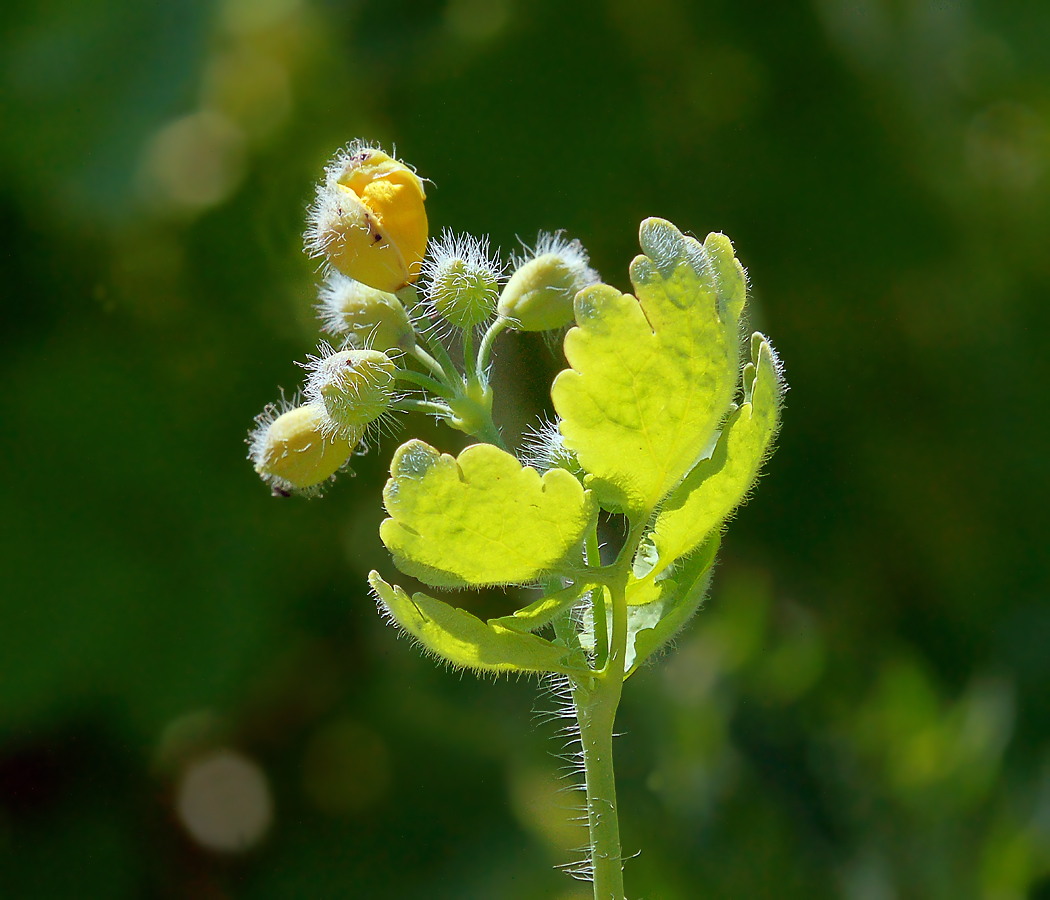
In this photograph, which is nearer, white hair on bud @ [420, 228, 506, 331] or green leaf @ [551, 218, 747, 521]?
green leaf @ [551, 218, 747, 521]

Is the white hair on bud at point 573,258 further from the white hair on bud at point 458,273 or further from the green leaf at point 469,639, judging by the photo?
the green leaf at point 469,639

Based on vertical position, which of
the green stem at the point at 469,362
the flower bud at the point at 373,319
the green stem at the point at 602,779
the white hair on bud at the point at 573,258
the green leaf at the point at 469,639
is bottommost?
the green stem at the point at 602,779

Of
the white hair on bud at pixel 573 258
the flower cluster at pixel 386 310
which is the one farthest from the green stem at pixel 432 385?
the white hair on bud at pixel 573 258

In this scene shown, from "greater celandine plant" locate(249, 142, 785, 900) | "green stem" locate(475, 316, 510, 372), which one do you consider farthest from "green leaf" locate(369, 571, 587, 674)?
"green stem" locate(475, 316, 510, 372)

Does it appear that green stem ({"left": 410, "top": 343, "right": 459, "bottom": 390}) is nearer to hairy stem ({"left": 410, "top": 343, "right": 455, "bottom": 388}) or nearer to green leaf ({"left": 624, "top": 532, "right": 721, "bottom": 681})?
hairy stem ({"left": 410, "top": 343, "right": 455, "bottom": 388})

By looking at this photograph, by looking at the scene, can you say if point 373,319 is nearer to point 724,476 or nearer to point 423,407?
point 423,407

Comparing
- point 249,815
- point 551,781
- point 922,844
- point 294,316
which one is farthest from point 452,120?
point 922,844

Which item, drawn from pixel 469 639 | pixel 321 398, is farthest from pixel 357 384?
pixel 469 639
